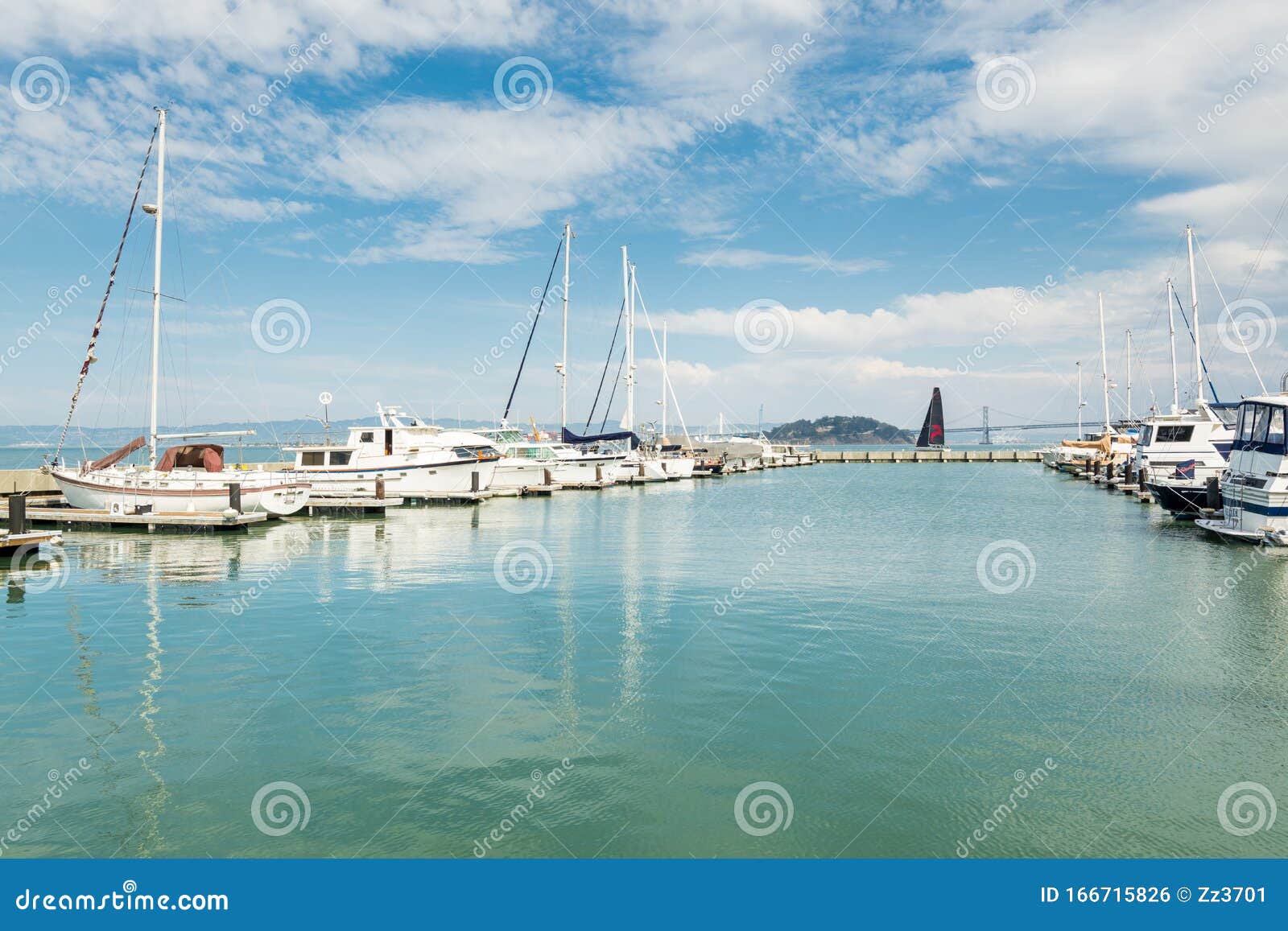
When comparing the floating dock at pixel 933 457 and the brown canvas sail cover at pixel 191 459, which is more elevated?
the brown canvas sail cover at pixel 191 459

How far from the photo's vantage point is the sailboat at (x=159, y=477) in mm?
33031

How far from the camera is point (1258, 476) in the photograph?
87.7 feet

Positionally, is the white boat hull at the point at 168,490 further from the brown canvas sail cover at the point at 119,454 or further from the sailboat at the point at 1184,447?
the sailboat at the point at 1184,447

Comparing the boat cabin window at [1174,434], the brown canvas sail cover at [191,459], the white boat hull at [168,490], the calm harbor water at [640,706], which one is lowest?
the calm harbor water at [640,706]

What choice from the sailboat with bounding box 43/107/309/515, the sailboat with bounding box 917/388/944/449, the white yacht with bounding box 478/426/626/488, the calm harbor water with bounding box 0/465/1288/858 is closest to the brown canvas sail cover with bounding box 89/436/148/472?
the sailboat with bounding box 43/107/309/515

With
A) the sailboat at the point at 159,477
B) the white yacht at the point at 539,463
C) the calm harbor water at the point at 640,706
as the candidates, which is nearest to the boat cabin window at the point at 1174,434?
the calm harbor water at the point at 640,706

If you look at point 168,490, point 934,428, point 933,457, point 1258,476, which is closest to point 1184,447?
point 1258,476

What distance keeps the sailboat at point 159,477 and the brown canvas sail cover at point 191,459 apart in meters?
0.04

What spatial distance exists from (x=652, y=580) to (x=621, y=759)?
12.4 meters

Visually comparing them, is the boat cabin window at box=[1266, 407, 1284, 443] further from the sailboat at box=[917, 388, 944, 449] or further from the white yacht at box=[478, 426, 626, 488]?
the sailboat at box=[917, 388, 944, 449]

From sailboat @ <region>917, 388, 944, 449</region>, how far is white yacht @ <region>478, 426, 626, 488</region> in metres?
126

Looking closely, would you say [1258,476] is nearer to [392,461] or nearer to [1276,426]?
[1276,426]

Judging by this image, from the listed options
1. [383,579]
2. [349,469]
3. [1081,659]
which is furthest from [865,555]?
[349,469]

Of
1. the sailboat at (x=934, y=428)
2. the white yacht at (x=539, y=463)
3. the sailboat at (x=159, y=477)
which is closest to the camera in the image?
the sailboat at (x=159, y=477)
